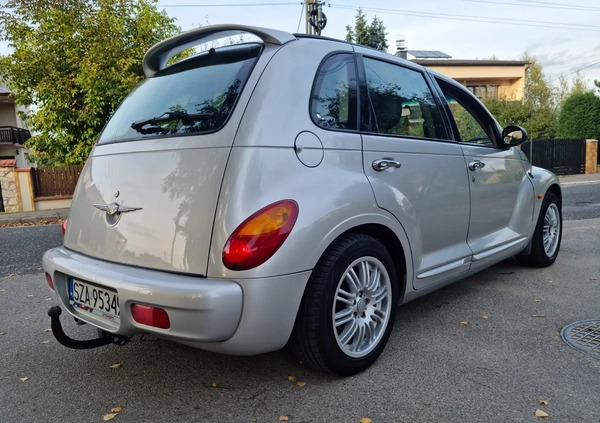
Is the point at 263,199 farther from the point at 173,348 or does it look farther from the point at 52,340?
the point at 52,340

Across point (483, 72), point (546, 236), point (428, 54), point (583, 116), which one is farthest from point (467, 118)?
point (483, 72)

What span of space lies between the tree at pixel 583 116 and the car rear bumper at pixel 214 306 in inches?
996

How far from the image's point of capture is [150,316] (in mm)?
2041

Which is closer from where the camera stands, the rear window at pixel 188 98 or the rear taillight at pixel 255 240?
the rear taillight at pixel 255 240

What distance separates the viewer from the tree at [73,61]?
47.3 feet

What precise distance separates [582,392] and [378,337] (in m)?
1.01

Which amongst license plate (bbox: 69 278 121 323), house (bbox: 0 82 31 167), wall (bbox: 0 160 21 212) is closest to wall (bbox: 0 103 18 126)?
house (bbox: 0 82 31 167)

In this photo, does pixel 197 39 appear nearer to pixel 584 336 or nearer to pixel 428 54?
pixel 584 336

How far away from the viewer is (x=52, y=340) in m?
3.20

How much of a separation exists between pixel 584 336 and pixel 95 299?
2.91 m

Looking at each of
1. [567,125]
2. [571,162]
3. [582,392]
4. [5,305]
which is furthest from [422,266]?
[567,125]

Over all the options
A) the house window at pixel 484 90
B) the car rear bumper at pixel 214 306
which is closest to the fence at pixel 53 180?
the car rear bumper at pixel 214 306

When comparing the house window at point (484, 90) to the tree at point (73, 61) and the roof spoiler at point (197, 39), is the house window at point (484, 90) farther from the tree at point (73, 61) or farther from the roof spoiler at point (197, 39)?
the roof spoiler at point (197, 39)

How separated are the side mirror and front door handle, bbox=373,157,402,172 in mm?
1648
